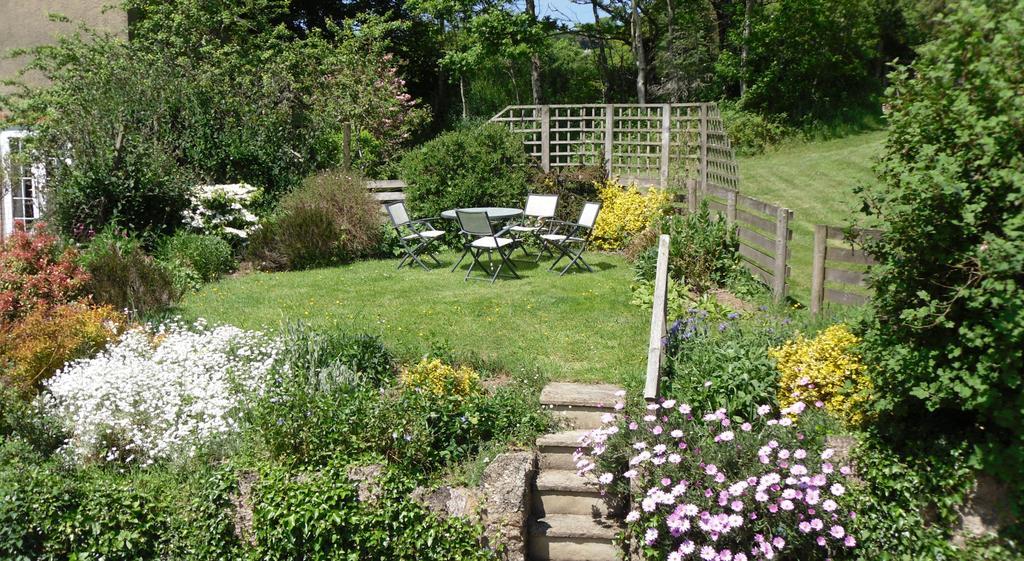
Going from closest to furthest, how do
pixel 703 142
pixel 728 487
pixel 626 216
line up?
pixel 728 487 → pixel 626 216 → pixel 703 142

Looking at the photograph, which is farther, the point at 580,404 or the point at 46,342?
the point at 46,342

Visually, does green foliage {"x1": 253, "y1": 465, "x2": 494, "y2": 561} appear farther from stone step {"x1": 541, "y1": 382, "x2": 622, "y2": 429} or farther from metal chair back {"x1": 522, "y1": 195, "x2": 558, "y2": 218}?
metal chair back {"x1": 522, "y1": 195, "x2": 558, "y2": 218}

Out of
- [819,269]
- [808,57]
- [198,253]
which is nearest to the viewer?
[819,269]

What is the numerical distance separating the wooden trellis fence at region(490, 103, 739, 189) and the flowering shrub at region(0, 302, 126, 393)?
27.5 feet

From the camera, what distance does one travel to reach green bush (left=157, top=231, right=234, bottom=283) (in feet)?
34.9

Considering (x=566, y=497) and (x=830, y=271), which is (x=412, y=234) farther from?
(x=566, y=497)

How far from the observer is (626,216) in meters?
12.0

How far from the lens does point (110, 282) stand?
816cm

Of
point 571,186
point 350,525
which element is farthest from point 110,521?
point 571,186

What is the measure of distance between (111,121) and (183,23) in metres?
4.70

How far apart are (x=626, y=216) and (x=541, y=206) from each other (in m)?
1.28

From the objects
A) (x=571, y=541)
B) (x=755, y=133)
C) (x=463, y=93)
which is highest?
(x=463, y=93)

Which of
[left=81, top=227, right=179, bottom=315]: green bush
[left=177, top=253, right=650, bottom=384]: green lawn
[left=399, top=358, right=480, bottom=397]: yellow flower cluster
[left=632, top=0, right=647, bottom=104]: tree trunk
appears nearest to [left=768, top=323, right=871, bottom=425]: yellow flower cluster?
[left=177, top=253, right=650, bottom=384]: green lawn

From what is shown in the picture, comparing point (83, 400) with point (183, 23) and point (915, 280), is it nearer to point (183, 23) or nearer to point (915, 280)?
point (915, 280)
